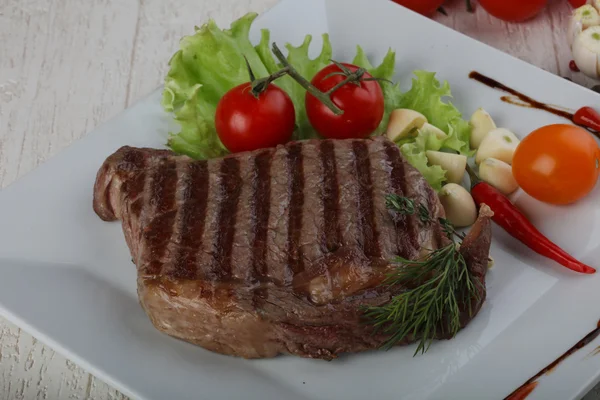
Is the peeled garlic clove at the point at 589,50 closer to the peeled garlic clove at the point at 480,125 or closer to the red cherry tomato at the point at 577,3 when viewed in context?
the red cherry tomato at the point at 577,3

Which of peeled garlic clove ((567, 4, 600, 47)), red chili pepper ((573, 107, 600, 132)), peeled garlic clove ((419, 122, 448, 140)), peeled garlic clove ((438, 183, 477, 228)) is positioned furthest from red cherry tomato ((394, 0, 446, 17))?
peeled garlic clove ((438, 183, 477, 228))

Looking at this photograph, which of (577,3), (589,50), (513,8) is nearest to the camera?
(589,50)

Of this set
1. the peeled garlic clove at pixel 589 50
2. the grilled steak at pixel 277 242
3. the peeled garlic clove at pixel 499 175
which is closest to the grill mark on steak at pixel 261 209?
the grilled steak at pixel 277 242

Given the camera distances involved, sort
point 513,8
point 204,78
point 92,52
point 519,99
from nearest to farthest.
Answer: point 519,99, point 204,78, point 513,8, point 92,52

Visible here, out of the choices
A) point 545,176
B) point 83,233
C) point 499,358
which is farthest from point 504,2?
point 83,233

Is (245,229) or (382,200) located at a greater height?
(382,200)

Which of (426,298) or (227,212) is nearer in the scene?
(426,298)

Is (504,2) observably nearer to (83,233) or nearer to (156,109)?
(156,109)

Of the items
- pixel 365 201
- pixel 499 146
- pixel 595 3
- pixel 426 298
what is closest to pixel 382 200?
pixel 365 201

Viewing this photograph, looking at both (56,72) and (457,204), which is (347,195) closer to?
(457,204)
